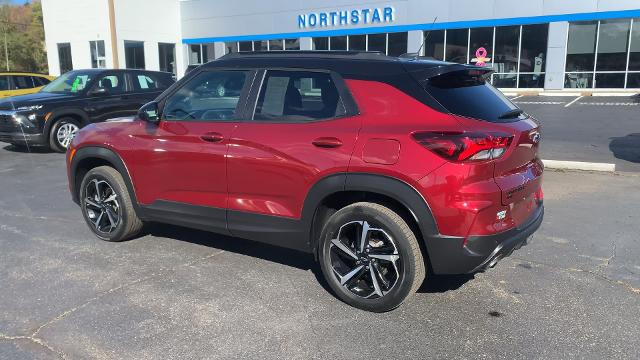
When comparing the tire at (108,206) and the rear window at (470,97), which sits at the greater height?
the rear window at (470,97)

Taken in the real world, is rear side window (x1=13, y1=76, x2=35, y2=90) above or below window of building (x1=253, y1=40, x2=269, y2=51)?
below

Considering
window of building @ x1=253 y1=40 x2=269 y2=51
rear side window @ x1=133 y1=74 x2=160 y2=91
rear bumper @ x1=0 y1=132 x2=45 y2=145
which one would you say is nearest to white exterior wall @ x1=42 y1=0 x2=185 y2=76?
window of building @ x1=253 y1=40 x2=269 y2=51

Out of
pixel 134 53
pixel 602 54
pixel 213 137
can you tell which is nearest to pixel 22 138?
pixel 213 137

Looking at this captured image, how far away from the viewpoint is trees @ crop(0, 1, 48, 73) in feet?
163

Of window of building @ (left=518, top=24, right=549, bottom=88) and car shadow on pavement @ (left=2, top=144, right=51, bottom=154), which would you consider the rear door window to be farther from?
window of building @ (left=518, top=24, right=549, bottom=88)

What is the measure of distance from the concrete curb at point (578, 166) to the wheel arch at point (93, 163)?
21.2ft

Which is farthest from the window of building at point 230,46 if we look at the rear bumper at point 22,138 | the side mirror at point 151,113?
the side mirror at point 151,113

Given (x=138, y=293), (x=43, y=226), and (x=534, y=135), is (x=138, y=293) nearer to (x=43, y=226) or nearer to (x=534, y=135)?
(x=43, y=226)

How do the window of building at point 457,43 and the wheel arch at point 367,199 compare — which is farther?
the window of building at point 457,43

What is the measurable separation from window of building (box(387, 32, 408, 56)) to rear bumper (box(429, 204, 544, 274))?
24.6m

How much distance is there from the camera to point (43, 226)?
5.64 m

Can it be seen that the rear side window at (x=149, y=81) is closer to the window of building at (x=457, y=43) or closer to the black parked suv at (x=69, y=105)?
the black parked suv at (x=69, y=105)

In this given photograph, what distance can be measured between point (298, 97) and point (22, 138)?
8396 mm

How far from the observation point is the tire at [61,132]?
1048 centimetres
